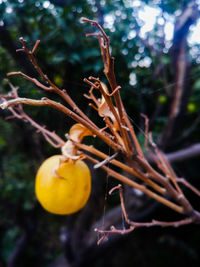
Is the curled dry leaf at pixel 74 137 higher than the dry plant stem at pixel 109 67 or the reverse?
the reverse

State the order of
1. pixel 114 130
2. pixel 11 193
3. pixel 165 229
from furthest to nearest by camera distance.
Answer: pixel 165 229 → pixel 11 193 → pixel 114 130

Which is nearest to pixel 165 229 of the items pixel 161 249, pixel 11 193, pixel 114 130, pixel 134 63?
pixel 161 249

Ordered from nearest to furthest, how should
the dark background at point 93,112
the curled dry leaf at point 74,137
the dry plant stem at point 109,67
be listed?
the dry plant stem at point 109,67 < the curled dry leaf at point 74,137 < the dark background at point 93,112

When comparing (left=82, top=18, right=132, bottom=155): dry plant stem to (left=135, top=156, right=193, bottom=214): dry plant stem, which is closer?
(left=82, top=18, right=132, bottom=155): dry plant stem

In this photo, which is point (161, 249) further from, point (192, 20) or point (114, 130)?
point (114, 130)

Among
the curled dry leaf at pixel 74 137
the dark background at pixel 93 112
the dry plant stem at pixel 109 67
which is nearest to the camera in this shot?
the dry plant stem at pixel 109 67
